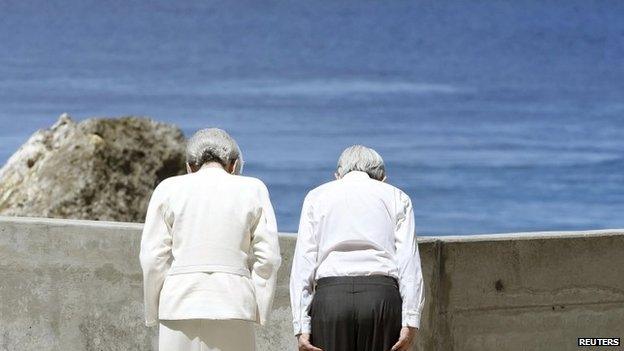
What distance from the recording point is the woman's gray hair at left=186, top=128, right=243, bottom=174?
20.8ft

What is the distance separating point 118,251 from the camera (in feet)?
26.5

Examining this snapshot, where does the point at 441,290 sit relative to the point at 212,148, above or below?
below

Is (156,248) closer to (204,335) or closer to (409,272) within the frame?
(204,335)

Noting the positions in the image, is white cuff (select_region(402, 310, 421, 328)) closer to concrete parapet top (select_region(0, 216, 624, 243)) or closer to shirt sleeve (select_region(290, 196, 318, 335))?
shirt sleeve (select_region(290, 196, 318, 335))

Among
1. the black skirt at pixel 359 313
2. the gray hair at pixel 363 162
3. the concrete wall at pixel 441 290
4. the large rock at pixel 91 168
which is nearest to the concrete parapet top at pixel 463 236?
the concrete wall at pixel 441 290

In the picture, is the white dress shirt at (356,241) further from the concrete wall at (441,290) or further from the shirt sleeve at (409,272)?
the concrete wall at (441,290)

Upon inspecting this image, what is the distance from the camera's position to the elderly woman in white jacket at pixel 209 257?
20.3 ft

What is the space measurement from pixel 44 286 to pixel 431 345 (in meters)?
2.19

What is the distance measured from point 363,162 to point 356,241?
38 cm

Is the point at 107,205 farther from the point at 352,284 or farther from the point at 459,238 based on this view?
the point at 352,284

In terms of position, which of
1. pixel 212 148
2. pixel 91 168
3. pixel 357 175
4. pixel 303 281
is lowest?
pixel 303 281

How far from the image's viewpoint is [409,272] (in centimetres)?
611

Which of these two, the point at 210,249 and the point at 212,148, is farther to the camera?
the point at 212,148

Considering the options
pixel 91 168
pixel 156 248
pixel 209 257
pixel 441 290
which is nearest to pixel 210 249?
pixel 209 257
